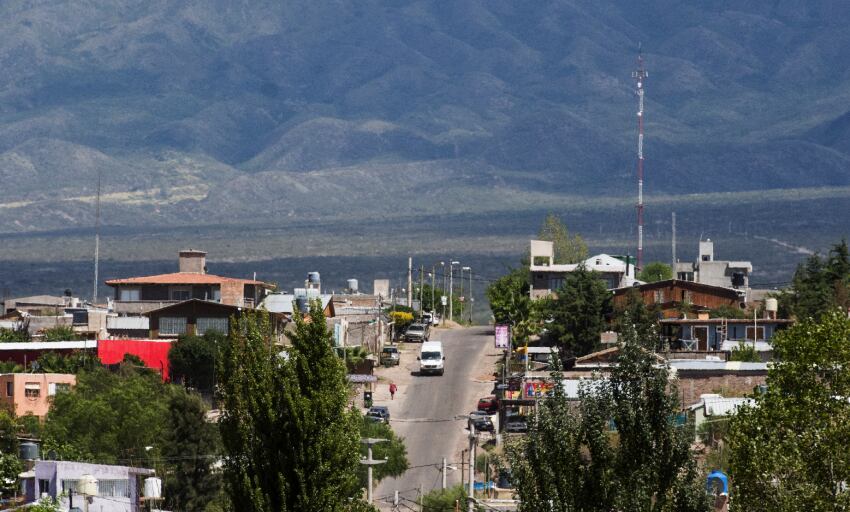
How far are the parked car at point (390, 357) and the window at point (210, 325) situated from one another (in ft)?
23.1

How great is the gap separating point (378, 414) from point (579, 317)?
67.7ft

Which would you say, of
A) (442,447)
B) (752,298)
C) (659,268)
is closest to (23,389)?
(442,447)

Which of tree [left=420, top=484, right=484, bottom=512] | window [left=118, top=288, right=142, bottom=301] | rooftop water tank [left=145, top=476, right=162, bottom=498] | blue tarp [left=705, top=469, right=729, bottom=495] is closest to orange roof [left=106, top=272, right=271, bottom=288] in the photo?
window [left=118, top=288, right=142, bottom=301]

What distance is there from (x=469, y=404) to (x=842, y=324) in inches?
1569

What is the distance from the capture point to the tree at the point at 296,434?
37.8 meters

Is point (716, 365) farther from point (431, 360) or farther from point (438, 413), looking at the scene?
Result: point (431, 360)

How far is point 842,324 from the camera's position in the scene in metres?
35.8

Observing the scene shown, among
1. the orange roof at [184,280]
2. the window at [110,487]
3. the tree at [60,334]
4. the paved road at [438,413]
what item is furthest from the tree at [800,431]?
the orange roof at [184,280]

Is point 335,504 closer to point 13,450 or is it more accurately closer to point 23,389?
point 13,450

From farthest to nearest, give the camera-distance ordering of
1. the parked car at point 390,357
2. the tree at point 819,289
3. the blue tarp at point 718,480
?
the tree at point 819,289 < the parked car at point 390,357 < the blue tarp at point 718,480

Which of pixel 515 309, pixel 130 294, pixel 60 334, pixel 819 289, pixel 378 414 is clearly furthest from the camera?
pixel 130 294

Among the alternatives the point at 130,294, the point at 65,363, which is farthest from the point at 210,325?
the point at 130,294

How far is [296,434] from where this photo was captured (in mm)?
38219

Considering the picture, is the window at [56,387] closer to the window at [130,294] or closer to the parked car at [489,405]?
the parked car at [489,405]
